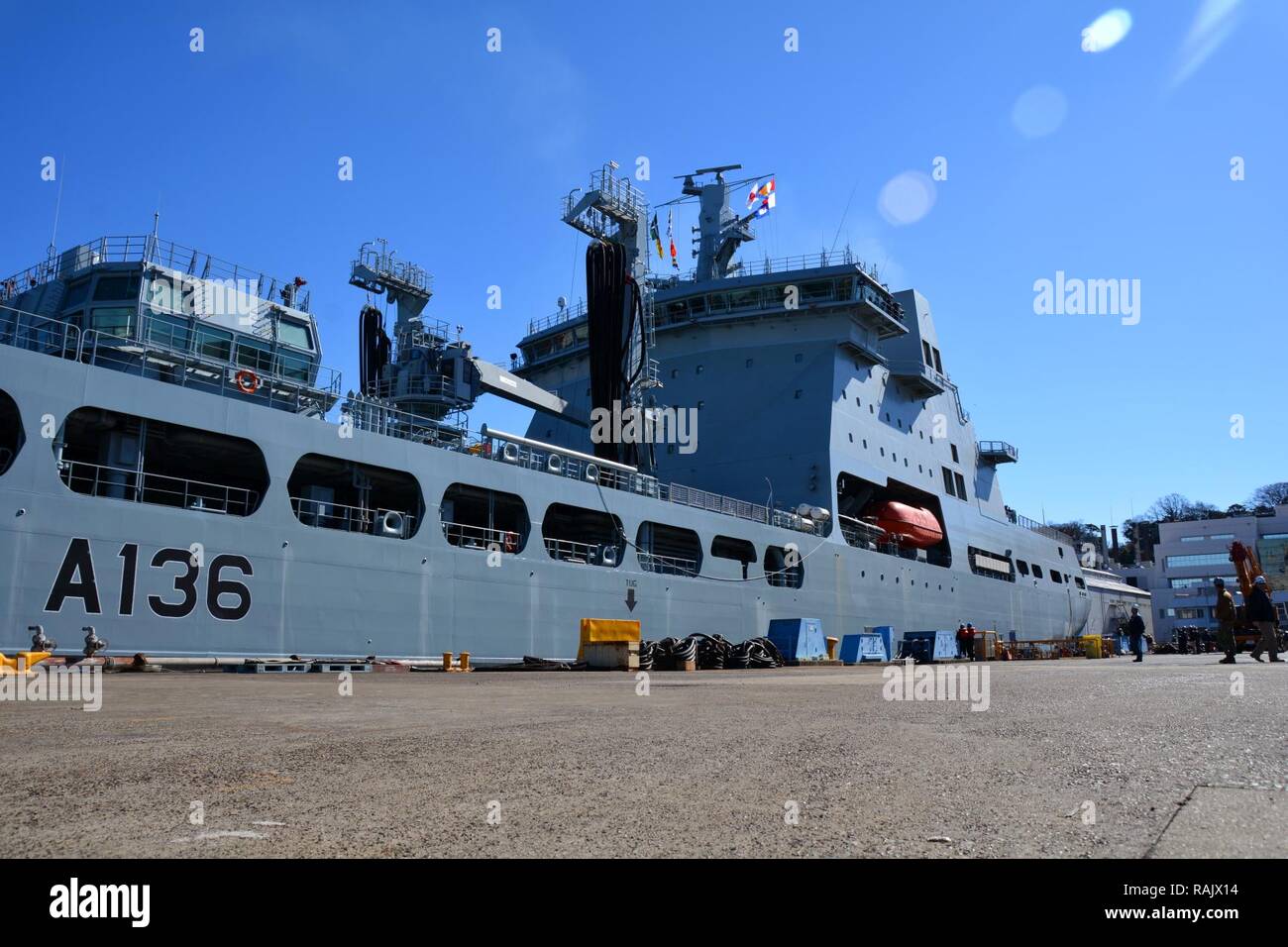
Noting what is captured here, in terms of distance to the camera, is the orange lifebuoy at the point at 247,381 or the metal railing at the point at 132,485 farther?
the orange lifebuoy at the point at 247,381

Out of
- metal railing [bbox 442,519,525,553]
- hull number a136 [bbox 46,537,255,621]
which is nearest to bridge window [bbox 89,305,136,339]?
hull number a136 [bbox 46,537,255,621]

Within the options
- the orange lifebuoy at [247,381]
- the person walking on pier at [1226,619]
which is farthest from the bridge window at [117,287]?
the person walking on pier at [1226,619]

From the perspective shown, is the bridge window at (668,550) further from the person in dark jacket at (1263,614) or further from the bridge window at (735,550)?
the person in dark jacket at (1263,614)

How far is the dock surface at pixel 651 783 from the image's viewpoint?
2211 mm

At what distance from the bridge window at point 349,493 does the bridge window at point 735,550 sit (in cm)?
1033

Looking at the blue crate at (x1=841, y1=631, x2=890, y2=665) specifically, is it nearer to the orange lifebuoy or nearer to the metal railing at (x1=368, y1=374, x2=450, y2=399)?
the metal railing at (x1=368, y1=374, x2=450, y2=399)

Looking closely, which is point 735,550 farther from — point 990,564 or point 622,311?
point 990,564

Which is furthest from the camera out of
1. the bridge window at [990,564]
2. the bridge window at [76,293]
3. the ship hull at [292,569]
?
the bridge window at [990,564]

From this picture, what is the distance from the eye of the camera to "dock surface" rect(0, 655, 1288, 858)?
221 cm

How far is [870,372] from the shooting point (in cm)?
3212
